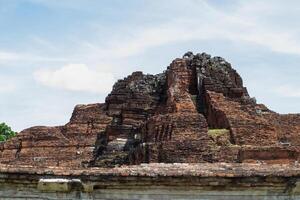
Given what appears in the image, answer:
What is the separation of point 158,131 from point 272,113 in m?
11.1

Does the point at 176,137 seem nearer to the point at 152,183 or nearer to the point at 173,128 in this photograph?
the point at 173,128

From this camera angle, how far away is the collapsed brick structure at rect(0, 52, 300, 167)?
70.7 feet

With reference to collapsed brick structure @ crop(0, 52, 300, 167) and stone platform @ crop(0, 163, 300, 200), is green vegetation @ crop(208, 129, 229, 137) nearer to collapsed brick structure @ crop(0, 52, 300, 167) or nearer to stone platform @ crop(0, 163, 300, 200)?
collapsed brick structure @ crop(0, 52, 300, 167)

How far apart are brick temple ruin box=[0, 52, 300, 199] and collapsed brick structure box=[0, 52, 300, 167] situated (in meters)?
0.04

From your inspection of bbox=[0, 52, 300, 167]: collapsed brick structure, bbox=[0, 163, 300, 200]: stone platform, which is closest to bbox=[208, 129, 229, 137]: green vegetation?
bbox=[0, 52, 300, 167]: collapsed brick structure

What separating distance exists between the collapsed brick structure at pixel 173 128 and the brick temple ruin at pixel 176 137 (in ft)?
0.12

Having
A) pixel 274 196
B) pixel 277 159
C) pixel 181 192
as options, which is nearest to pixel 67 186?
pixel 181 192

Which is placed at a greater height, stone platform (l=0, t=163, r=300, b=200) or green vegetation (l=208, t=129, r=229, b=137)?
green vegetation (l=208, t=129, r=229, b=137)

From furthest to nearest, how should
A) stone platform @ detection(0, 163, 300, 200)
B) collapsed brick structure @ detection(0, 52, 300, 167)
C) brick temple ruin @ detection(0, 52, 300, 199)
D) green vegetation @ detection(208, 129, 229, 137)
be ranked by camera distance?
green vegetation @ detection(208, 129, 229, 137) → collapsed brick structure @ detection(0, 52, 300, 167) → brick temple ruin @ detection(0, 52, 300, 199) → stone platform @ detection(0, 163, 300, 200)

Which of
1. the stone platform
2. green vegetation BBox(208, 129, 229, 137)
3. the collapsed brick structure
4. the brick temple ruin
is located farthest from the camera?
green vegetation BBox(208, 129, 229, 137)

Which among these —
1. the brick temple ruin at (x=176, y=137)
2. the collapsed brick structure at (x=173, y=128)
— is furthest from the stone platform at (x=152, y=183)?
the collapsed brick structure at (x=173, y=128)

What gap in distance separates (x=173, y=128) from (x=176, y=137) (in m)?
0.45

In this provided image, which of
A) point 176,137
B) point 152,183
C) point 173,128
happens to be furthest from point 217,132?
point 152,183

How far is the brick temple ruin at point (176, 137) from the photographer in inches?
416
